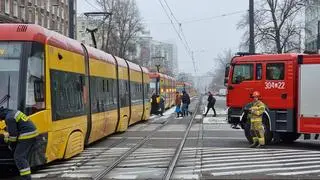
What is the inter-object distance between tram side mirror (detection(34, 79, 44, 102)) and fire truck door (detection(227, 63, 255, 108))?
30.0 ft

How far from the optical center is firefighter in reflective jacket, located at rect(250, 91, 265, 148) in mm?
18469

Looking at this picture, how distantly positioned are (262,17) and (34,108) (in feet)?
151

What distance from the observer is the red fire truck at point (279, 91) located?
18.3 meters

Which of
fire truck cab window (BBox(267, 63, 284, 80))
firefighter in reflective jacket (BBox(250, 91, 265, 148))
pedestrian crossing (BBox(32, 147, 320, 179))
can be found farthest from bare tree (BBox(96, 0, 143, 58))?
pedestrian crossing (BBox(32, 147, 320, 179))

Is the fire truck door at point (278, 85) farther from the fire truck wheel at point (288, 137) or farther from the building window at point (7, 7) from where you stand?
the building window at point (7, 7)

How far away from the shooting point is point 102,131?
19.9m

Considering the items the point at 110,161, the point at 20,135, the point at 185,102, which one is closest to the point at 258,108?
the point at 110,161

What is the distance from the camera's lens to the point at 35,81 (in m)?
12.8

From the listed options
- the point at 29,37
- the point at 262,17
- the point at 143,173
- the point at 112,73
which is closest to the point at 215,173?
the point at 143,173

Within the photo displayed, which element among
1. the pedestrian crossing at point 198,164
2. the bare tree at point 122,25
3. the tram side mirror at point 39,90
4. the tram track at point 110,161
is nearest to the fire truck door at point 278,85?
the pedestrian crossing at point 198,164

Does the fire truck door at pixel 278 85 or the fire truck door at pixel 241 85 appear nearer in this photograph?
the fire truck door at pixel 278 85

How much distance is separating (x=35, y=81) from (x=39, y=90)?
209mm

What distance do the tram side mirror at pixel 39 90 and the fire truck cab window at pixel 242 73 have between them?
365 inches

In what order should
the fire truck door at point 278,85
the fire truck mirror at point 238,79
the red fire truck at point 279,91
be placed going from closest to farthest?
the red fire truck at point 279,91
the fire truck door at point 278,85
the fire truck mirror at point 238,79
